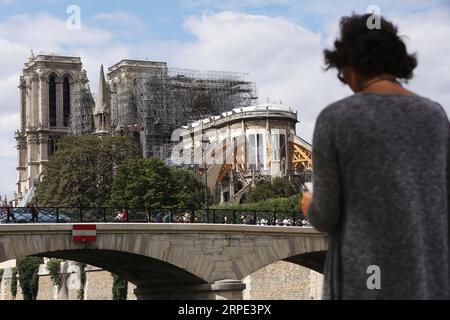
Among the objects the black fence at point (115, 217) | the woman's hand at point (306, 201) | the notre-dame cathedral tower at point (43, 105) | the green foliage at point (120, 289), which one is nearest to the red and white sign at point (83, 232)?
the black fence at point (115, 217)

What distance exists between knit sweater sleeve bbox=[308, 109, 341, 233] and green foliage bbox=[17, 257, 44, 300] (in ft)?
248

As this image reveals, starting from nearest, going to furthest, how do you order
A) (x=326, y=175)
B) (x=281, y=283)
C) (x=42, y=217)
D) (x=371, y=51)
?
(x=326, y=175)
(x=371, y=51)
(x=42, y=217)
(x=281, y=283)

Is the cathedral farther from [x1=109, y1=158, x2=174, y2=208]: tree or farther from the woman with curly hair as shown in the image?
the woman with curly hair

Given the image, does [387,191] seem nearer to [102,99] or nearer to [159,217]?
[159,217]

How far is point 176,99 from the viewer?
135000 mm

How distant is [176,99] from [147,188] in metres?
58.9

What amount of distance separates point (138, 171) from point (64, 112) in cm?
9055

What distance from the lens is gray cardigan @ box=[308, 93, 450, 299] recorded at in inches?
194

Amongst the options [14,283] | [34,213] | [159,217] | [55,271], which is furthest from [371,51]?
[14,283]

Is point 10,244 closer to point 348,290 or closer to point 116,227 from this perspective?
point 116,227

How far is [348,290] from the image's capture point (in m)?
5.05

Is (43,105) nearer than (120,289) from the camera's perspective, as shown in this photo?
No

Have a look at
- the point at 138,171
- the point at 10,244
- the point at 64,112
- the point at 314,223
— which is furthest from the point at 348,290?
the point at 64,112

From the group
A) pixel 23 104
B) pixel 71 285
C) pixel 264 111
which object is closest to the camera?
pixel 71 285
